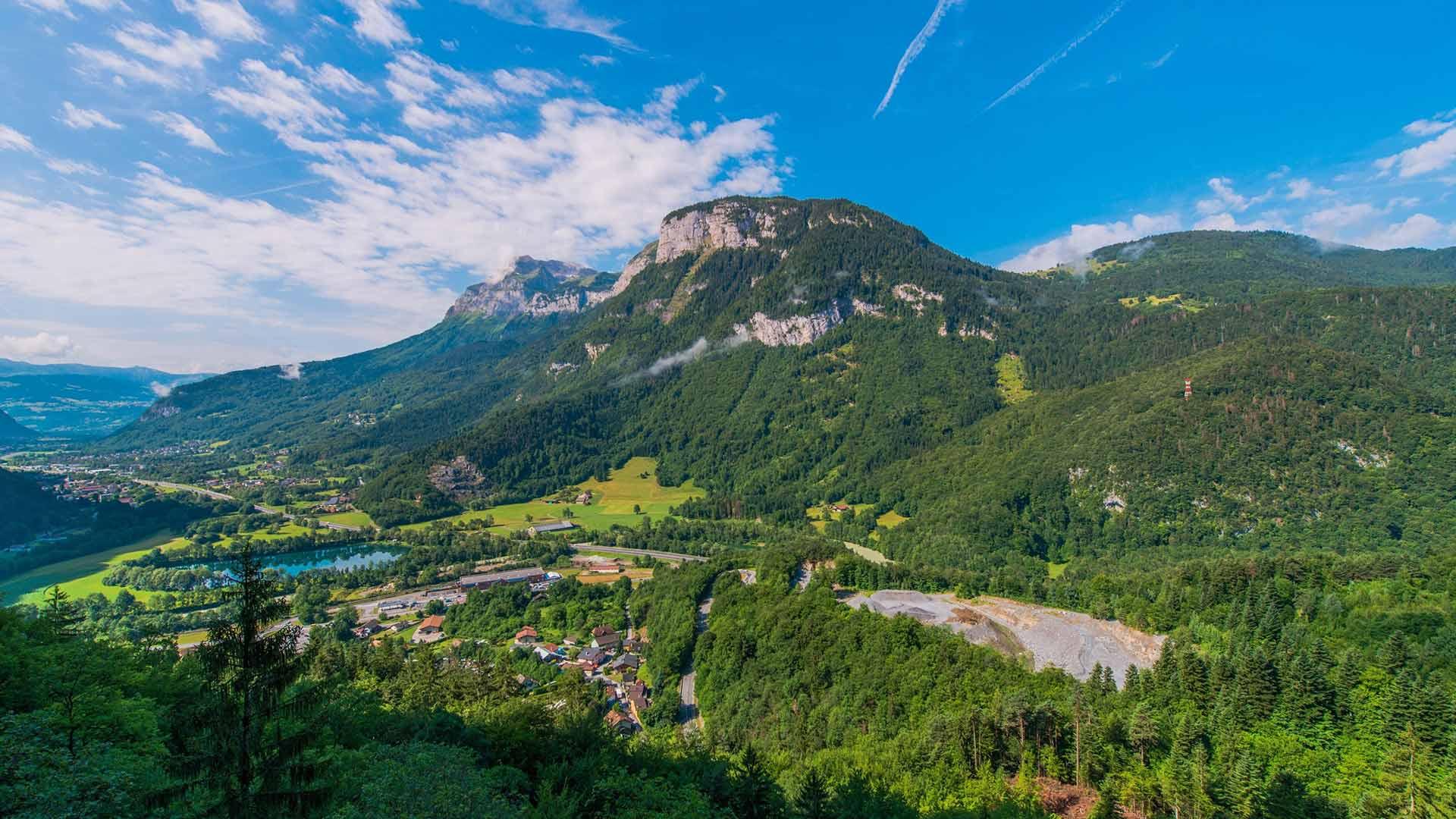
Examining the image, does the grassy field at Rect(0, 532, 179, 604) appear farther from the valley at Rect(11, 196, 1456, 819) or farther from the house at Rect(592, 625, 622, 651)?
the house at Rect(592, 625, 622, 651)

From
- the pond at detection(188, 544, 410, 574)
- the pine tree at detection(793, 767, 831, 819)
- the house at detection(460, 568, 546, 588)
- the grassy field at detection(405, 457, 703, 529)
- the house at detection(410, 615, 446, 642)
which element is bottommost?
the house at detection(410, 615, 446, 642)

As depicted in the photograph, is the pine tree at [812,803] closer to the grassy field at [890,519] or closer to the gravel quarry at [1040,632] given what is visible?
the gravel quarry at [1040,632]

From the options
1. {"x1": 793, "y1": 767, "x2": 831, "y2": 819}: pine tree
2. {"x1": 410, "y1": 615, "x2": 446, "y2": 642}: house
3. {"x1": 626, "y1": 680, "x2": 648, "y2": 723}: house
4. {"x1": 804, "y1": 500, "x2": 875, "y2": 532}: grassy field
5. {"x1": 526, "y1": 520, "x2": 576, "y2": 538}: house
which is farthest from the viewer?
{"x1": 804, "y1": 500, "x2": 875, "y2": 532}: grassy field

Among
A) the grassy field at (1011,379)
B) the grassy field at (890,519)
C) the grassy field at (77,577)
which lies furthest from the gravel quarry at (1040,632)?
the grassy field at (1011,379)

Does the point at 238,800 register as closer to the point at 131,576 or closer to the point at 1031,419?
the point at 131,576

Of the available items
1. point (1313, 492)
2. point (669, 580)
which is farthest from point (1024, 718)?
point (1313, 492)

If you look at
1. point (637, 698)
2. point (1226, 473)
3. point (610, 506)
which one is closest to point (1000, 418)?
point (1226, 473)

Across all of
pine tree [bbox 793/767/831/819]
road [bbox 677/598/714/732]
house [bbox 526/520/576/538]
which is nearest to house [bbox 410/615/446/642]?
road [bbox 677/598/714/732]
